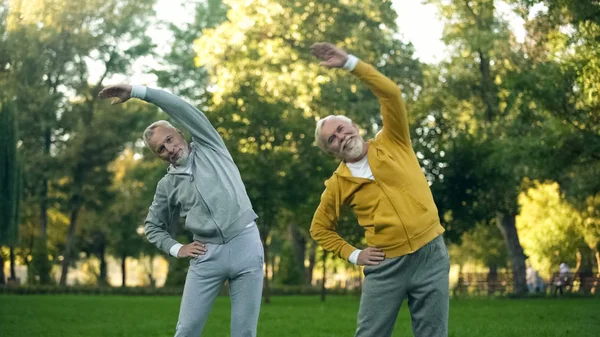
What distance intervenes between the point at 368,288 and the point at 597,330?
11.2 meters

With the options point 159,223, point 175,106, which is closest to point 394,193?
point 175,106

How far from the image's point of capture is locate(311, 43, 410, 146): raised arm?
6.05 m

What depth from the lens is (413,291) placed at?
645cm

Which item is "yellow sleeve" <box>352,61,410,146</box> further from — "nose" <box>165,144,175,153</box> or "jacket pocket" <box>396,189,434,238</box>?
"nose" <box>165,144,175,153</box>

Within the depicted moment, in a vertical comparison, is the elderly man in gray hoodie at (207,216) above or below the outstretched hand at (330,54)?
below

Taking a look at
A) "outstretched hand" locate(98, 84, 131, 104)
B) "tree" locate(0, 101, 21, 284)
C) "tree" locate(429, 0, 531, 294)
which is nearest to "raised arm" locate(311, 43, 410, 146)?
"outstretched hand" locate(98, 84, 131, 104)

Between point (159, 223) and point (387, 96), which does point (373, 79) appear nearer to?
point (387, 96)

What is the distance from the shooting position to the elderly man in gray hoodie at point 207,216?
6.89m

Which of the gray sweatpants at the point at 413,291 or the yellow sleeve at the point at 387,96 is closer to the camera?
the yellow sleeve at the point at 387,96

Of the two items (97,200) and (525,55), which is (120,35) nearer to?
(97,200)

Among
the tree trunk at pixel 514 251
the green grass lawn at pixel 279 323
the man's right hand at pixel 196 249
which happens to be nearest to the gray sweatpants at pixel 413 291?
the man's right hand at pixel 196 249

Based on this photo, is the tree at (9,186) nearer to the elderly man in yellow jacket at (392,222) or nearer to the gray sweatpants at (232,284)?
the gray sweatpants at (232,284)

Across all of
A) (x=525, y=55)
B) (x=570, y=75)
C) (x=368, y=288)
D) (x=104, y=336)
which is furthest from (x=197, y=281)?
(x=525, y=55)

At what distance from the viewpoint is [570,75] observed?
94.0ft
